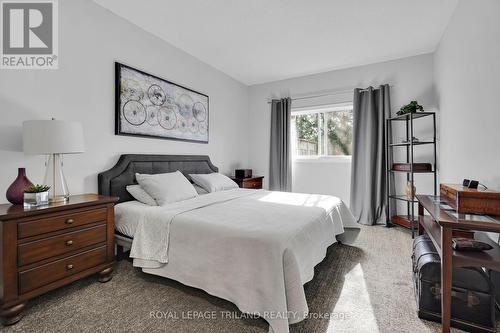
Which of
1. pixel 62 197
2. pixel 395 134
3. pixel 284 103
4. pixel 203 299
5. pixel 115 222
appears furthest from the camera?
pixel 284 103

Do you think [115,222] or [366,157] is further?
[366,157]

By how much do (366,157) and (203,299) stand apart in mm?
3207

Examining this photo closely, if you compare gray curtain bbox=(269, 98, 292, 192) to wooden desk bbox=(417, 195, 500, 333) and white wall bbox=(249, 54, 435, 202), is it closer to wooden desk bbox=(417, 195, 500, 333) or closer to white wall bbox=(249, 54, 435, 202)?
white wall bbox=(249, 54, 435, 202)

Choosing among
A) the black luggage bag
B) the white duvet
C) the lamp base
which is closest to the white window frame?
the white duvet

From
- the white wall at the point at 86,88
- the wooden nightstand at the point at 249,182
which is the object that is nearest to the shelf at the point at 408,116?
the wooden nightstand at the point at 249,182

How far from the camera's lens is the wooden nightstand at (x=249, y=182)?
4008mm

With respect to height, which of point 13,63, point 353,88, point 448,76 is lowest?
point 13,63

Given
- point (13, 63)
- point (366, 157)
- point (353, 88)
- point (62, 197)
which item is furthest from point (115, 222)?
point (353, 88)

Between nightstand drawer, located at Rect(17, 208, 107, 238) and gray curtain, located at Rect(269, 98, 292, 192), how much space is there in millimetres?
3108

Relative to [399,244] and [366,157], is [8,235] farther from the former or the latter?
[366,157]

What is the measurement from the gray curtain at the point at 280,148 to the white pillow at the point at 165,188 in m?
2.16

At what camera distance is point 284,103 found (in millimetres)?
4441

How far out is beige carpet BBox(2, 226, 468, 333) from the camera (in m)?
1.44

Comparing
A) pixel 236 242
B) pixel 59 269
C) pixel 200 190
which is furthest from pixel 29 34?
pixel 236 242
